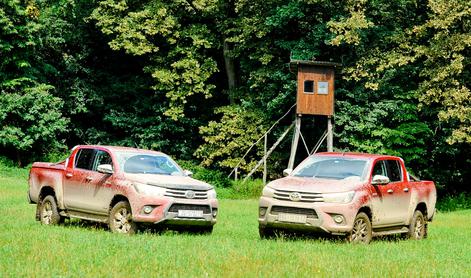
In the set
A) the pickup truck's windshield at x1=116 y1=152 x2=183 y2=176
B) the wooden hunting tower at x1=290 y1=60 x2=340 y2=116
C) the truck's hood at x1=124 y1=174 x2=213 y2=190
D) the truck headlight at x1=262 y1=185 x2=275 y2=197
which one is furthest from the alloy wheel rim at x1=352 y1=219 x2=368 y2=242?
the wooden hunting tower at x1=290 y1=60 x2=340 y2=116

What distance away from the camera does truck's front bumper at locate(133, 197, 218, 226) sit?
15531mm

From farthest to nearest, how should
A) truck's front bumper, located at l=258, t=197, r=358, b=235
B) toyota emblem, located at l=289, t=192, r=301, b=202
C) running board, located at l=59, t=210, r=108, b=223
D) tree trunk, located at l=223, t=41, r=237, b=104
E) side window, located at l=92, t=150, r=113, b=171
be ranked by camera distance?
tree trunk, located at l=223, t=41, r=237, b=104 → side window, located at l=92, t=150, r=113, b=171 → running board, located at l=59, t=210, r=108, b=223 → toyota emblem, located at l=289, t=192, r=301, b=202 → truck's front bumper, located at l=258, t=197, r=358, b=235

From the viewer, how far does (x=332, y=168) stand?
16500mm

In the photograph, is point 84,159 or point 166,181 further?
point 84,159

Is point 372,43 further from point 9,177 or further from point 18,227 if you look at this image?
point 18,227

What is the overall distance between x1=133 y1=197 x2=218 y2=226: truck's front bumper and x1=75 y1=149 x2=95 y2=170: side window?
251 centimetres

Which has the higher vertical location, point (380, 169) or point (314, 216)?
point (380, 169)

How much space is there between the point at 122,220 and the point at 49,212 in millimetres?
2782

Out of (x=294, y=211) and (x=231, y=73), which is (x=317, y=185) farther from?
(x=231, y=73)

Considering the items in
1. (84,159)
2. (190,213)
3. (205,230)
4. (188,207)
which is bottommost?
(205,230)

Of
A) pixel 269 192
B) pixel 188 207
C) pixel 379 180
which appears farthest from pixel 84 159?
pixel 379 180

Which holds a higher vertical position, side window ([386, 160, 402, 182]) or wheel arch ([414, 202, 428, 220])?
side window ([386, 160, 402, 182])

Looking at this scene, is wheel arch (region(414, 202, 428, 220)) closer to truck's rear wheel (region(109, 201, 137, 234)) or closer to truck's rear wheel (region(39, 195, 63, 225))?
truck's rear wheel (region(109, 201, 137, 234))

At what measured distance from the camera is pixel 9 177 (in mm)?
41094
